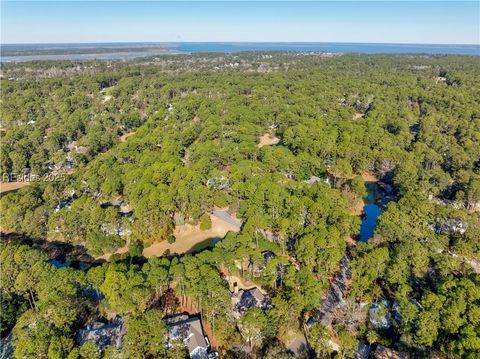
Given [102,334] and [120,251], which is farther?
[120,251]

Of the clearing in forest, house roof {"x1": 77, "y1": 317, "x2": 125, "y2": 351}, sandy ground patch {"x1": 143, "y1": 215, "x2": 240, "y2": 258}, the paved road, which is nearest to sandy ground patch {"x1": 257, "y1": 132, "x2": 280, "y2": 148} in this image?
the clearing in forest

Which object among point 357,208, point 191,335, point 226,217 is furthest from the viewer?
point 357,208

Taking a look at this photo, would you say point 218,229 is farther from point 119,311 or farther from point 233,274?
point 119,311

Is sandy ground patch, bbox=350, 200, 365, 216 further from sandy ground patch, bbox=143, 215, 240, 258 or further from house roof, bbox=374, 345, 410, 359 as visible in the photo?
house roof, bbox=374, 345, 410, 359

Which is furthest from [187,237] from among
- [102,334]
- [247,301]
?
[102,334]

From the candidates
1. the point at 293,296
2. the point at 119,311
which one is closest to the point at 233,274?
the point at 293,296

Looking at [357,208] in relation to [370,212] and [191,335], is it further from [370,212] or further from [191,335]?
[191,335]

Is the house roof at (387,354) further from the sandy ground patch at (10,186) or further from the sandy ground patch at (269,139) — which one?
the sandy ground patch at (10,186)
